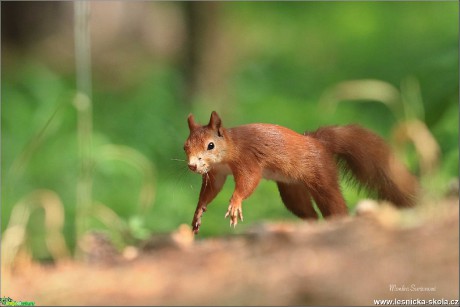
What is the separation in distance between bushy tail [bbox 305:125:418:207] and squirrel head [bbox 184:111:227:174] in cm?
30

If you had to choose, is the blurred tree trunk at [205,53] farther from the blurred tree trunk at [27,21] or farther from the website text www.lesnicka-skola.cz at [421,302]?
the website text www.lesnicka-skola.cz at [421,302]

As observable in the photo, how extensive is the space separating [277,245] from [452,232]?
501mm

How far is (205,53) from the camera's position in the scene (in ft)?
24.9

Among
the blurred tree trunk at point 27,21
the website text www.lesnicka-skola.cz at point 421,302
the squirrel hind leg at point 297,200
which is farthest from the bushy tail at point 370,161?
→ the blurred tree trunk at point 27,21

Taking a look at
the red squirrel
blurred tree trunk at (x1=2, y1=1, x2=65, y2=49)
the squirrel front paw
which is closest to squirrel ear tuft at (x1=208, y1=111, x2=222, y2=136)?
the red squirrel

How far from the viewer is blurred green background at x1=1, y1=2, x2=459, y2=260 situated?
599cm

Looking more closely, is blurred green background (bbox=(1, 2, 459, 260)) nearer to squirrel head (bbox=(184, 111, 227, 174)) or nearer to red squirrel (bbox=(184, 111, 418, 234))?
red squirrel (bbox=(184, 111, 418, 234))

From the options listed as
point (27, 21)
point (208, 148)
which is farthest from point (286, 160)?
point (27, 21)

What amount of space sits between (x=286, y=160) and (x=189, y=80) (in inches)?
205

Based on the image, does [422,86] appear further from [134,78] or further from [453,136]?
[134,78]

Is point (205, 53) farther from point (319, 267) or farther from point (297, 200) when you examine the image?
point (319, 267)

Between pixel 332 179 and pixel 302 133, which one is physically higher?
pixel 302 133

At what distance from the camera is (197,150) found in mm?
2619

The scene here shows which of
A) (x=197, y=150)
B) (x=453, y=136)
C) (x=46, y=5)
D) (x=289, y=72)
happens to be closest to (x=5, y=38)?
(x=46, y=5)
